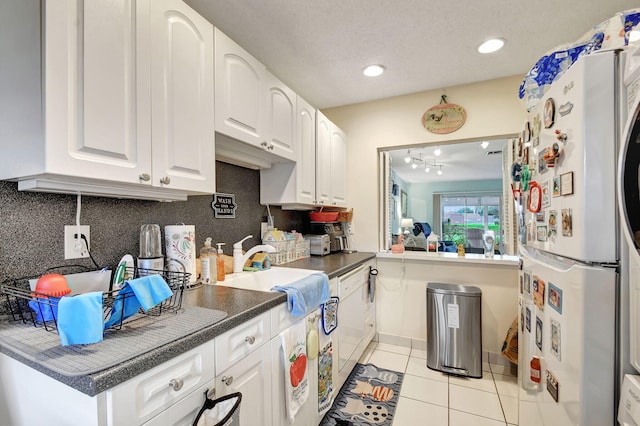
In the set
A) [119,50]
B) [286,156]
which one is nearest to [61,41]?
[119,50]

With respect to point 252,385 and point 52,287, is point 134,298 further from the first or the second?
point 252,385

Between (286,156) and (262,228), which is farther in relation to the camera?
(262,228)

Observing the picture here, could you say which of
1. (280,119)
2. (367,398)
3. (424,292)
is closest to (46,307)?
(280,119)

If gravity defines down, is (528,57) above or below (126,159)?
above

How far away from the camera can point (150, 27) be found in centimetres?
105

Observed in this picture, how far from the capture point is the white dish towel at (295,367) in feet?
4.02

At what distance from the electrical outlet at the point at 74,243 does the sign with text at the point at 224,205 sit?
697mm

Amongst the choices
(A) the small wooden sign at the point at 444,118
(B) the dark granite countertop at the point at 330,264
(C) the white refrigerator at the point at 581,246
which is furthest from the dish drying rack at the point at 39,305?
(A) the small wooden sign at the point at 444,118

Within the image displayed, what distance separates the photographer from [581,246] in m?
0.81

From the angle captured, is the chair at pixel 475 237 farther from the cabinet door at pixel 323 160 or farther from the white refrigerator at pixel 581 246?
the white refrigerator at pixel 581 246

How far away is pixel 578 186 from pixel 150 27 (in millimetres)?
1519

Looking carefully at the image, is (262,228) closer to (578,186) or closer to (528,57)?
(578,186)

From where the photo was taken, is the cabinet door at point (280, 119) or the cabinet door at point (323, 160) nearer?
the cabinet door at point (280, 119)

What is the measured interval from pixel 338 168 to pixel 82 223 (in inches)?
78.9
